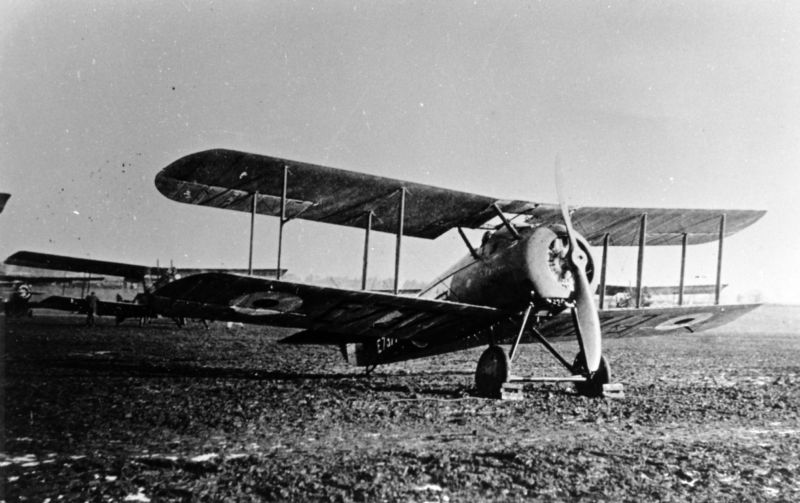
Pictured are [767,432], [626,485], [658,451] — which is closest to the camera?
[626,485]

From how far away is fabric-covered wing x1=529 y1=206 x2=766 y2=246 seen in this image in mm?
9367

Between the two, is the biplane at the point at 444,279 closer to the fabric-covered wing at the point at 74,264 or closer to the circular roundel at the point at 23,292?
the fabric-covered wing at the point at 74,264

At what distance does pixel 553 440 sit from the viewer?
4793 millimetres

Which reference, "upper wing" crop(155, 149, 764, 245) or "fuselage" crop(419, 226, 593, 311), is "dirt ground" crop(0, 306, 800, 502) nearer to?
"fuselage" crop(419, 226, 593, 311)

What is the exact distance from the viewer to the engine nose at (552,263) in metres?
7.18

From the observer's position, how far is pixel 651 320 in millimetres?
9578

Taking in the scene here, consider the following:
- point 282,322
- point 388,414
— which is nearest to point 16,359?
point 282,322

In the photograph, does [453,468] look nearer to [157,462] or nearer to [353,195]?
[157,462]

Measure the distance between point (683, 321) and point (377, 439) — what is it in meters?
7.43

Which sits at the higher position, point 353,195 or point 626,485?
point 353,195

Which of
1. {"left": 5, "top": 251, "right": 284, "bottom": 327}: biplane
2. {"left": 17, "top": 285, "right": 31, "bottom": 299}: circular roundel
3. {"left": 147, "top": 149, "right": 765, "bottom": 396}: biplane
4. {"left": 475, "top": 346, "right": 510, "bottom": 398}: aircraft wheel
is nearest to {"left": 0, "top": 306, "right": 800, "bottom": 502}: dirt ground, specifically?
{"left": 475, "top": 346, "right": 510, "bottom": 398}: aircraft wheel

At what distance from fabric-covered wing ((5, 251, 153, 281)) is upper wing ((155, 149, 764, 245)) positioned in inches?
701

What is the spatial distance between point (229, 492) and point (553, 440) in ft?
9.08

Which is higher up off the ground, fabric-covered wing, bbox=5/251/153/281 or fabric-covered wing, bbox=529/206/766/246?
fabric-covered wing, bbox=529/206/766/246
